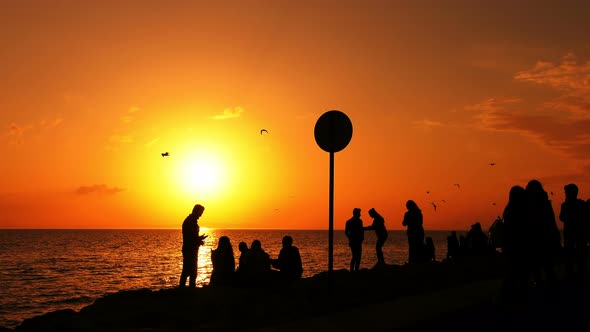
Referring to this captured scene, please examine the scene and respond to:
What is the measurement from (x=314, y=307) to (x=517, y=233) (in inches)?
140

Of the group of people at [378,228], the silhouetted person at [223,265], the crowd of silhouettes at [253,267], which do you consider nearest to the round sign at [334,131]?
the crowd of silhouettes at [253,267]

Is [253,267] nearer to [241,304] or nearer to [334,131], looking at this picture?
[241,304]

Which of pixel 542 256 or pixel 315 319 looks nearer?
pixel 315 319

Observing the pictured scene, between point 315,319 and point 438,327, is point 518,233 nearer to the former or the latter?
point 438,327

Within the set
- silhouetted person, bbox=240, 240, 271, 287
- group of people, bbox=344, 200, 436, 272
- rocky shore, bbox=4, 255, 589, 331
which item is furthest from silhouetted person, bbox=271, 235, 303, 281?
group of people, bbox=344, 200, 436, 272

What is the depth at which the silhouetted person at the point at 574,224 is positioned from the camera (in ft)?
43.5

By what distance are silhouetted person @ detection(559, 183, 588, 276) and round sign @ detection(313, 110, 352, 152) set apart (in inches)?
210

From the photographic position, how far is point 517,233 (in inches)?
400

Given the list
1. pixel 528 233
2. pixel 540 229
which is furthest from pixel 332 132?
pixel 540 229

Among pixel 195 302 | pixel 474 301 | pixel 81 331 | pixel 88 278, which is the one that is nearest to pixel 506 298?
pixel 474 301

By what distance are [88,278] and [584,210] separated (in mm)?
50716

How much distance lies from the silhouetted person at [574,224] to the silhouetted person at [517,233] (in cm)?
349

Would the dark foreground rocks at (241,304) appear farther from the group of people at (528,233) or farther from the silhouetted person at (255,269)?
the group of people at (528,233)

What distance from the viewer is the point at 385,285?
43.7 feet
